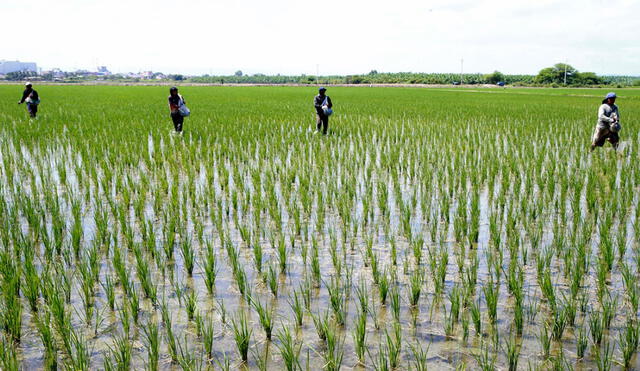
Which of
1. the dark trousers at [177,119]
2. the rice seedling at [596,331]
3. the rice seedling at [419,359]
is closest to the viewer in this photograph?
the rice seedling at [419,359]

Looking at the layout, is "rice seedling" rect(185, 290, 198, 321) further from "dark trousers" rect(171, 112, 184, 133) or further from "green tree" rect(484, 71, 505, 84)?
"green tree" rect(484, 71, 505, 84)

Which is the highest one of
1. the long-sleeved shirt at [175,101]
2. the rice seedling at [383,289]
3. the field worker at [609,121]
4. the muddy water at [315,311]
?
the long-sleeved shirt at [175,101]

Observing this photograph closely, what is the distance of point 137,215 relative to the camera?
4.71 metres

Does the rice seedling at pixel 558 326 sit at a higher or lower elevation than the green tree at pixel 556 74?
lower

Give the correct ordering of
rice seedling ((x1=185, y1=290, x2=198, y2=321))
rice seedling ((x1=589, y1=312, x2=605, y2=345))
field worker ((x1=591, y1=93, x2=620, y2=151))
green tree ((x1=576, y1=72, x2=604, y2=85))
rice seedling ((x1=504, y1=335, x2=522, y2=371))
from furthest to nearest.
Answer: green tree ((x1=576, y1=72, x2=604, y2=85)), field worker ((x1=591, y1=93, x2=620, y2=151)), rice seedling ((x1=185, y1=290, x2=198, y2=321)), rice seedling ((x1=589, y1=312, x2=605, y2=345)), rice seedling ((x1=504, y1=335, x2=522, y2=371))

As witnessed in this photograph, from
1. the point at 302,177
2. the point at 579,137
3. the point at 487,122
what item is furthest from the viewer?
the point at 487,122

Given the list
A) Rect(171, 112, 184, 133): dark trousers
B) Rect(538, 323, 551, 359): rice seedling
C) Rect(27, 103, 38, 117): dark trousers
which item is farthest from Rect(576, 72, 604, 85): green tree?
Rect(538, 323, 551, 359): rice seedling

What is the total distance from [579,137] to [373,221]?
22.9 feet

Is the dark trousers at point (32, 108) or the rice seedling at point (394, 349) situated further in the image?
the dark trousers at point (32, 108)

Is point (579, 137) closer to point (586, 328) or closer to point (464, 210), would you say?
point (464, 210)

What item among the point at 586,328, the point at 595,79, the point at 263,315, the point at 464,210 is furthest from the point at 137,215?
the point at 595,79

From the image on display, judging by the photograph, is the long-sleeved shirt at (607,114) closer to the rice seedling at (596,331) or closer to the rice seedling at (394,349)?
the rice seedling at (596,331)

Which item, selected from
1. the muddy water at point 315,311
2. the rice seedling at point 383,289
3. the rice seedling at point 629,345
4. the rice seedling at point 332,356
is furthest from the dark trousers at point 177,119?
the rice seedling at point 629,345

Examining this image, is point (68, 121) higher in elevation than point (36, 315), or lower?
higher
